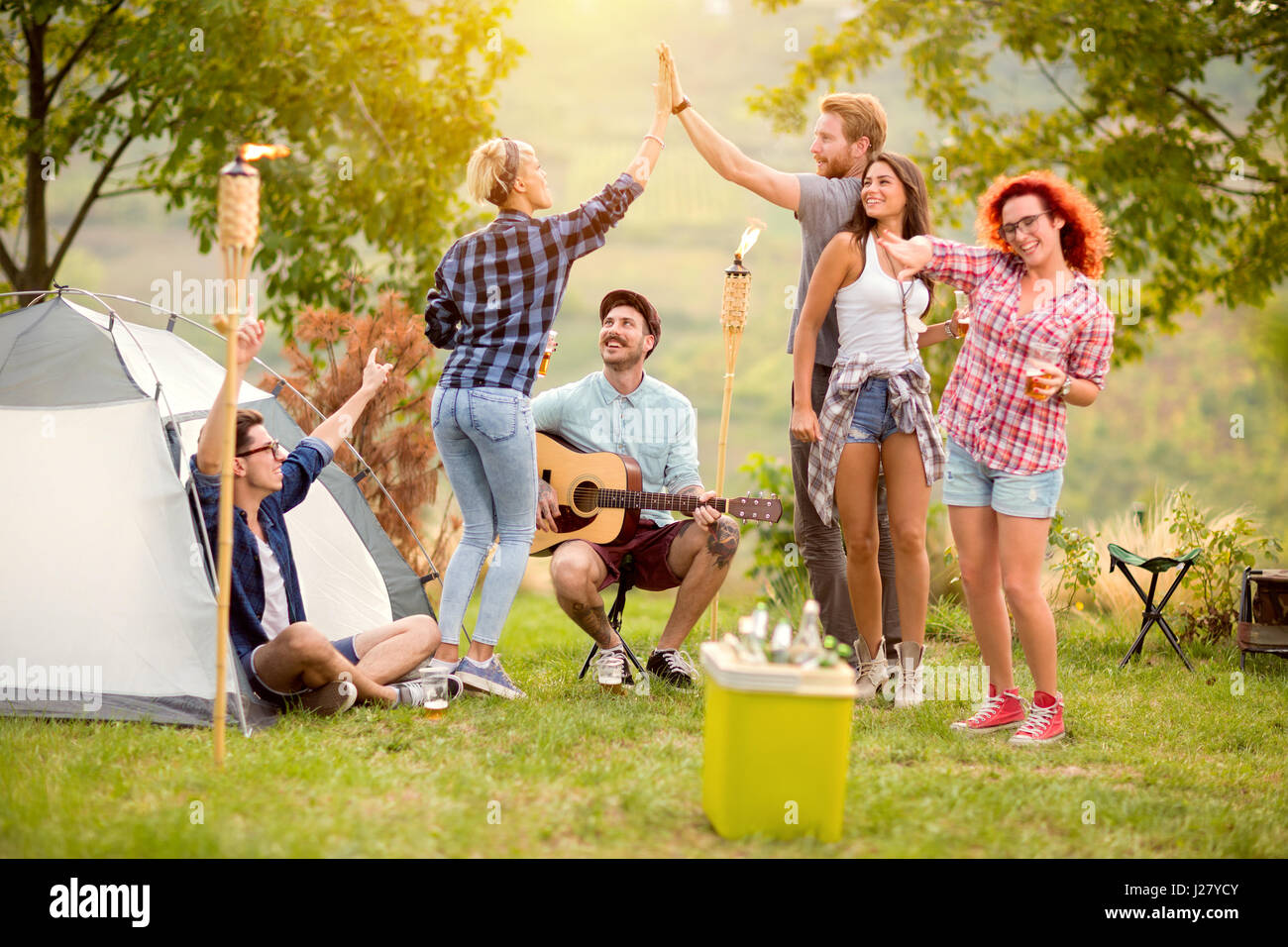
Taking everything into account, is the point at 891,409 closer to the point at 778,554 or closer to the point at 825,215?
the point at 825,215

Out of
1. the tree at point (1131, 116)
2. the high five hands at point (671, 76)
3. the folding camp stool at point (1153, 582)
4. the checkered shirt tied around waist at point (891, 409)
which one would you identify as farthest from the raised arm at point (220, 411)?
the tree at point (1131, 116)

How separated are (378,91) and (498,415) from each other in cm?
398

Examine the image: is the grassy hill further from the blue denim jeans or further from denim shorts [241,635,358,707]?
denim shorts [241,635,358,707]

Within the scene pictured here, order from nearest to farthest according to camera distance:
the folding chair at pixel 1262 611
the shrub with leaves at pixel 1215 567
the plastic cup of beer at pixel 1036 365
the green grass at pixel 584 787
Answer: the green grass at pixel 584 787 < the plastic cup of beer at pixel 1036 365 < the folding chair at pixel 1262 611 < the shrub with leaves at pixel 1215 567

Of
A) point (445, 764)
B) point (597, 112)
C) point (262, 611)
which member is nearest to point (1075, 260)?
point (445, 764)

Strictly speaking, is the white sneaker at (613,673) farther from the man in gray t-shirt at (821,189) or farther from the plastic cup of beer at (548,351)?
the plastic cup of beer at (548,351)

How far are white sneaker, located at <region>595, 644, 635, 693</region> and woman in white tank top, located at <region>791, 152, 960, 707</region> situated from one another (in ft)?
2.92

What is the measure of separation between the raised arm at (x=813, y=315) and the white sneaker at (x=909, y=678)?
75 centimetres

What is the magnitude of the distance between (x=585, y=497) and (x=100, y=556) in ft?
5.15

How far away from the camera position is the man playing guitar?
12.6ft

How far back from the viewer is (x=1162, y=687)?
4.30 metres

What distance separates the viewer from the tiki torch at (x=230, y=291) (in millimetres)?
2689

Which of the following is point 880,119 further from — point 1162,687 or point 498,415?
point 1162,687

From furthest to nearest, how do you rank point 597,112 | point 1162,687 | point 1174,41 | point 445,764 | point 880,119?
point 597,112 → point 1174,41 → point 1162,687 → point 880,119 → point 445,764
